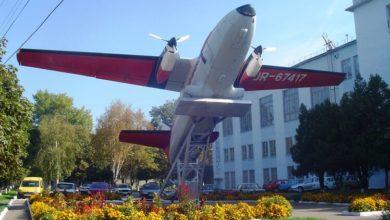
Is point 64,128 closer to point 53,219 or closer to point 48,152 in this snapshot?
point 48,152

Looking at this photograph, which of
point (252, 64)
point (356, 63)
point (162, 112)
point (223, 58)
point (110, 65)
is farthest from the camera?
point (162, 112)

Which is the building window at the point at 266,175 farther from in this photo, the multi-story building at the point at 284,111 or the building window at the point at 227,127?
the building window at the point at 227,127

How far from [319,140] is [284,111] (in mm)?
23069

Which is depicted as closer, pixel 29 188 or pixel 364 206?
pixel 364 206

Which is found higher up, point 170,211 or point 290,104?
point 290,104

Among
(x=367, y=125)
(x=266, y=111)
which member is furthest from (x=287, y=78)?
(x=266, y=111)

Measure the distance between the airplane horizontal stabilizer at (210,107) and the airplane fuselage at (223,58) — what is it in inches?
13.9

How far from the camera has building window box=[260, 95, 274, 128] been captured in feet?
197

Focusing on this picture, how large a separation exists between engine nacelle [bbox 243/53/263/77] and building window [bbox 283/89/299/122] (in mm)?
34830

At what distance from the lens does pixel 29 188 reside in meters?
42.5

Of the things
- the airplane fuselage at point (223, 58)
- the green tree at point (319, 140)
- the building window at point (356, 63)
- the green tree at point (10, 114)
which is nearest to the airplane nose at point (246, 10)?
the airplane fuselage at point (223, 58)

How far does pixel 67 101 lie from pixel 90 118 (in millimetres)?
5307

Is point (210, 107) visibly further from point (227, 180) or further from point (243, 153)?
point (227, 180)

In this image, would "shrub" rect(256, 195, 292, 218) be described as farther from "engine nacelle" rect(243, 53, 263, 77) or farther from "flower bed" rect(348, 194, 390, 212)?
"engine nacelle" rect(243, 53, 263, 77)
